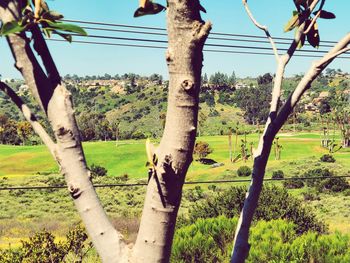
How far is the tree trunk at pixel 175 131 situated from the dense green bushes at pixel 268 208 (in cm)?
1302

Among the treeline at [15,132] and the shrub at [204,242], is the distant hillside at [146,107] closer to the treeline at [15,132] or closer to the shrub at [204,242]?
the treeline at [15,132]

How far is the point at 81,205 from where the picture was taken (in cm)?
97

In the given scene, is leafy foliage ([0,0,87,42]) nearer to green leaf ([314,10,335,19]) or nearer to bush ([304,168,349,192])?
green leaf ([314,10,335,19])

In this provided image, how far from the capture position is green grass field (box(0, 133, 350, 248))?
954 inches

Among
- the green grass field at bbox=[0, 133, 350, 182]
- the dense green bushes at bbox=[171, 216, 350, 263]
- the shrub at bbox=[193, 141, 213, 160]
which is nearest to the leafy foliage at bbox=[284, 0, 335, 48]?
the dense green bushes at bbox=[171, 216, 350, 263]

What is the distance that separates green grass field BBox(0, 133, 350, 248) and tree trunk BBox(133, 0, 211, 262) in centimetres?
1834

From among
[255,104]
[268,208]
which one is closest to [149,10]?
[268,208]

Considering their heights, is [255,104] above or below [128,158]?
above

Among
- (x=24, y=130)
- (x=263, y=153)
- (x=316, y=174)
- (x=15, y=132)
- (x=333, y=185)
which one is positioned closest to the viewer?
(x=263, y=153)

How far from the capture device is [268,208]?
45.7ft

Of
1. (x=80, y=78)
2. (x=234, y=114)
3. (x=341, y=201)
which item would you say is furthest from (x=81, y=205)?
(x=80, y=78)

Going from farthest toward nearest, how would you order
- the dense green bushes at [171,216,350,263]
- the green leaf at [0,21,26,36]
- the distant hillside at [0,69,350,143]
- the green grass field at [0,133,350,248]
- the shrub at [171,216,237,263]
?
the distant hillside at [0,69,350,143] < the green grass field at [0,133,350,248] < the shrub at [171,216,237,263] < the dense green bushes at [171,216,350,263] < the green leaf at [0,21,26,36]

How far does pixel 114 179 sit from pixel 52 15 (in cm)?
4001

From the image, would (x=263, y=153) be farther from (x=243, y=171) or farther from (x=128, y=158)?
(x=128, y=158)
